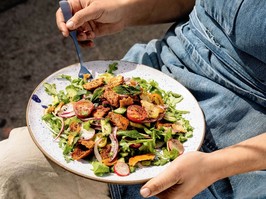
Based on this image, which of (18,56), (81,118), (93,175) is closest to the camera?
(93,175)

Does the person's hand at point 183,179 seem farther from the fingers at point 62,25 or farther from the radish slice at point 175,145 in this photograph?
the fingers at point 62,25

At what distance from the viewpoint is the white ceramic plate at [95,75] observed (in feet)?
4.21

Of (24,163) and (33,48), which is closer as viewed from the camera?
(24,163)

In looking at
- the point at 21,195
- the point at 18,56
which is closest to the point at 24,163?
the point at 21,195

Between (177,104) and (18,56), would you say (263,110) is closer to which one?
(177,104)

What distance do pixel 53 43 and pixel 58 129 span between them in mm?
1679

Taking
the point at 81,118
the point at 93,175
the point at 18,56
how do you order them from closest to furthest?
1. the point at 93,175
2. the point at 81,118
3. the point at 18,56

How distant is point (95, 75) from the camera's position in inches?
64.6

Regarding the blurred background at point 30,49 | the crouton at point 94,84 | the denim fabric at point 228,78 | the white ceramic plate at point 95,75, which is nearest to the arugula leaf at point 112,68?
the white ceramic plate at point 95,75

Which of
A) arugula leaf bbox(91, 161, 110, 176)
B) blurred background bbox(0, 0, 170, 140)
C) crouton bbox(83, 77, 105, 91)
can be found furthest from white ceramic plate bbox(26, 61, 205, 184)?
blurred background bbox(0, 0, 170, 140)

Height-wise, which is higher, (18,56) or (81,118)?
(81,118)

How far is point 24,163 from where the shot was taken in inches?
53.7

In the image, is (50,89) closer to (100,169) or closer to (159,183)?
(100,169)

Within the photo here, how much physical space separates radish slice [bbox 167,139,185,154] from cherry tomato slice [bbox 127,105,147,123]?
102 mm
